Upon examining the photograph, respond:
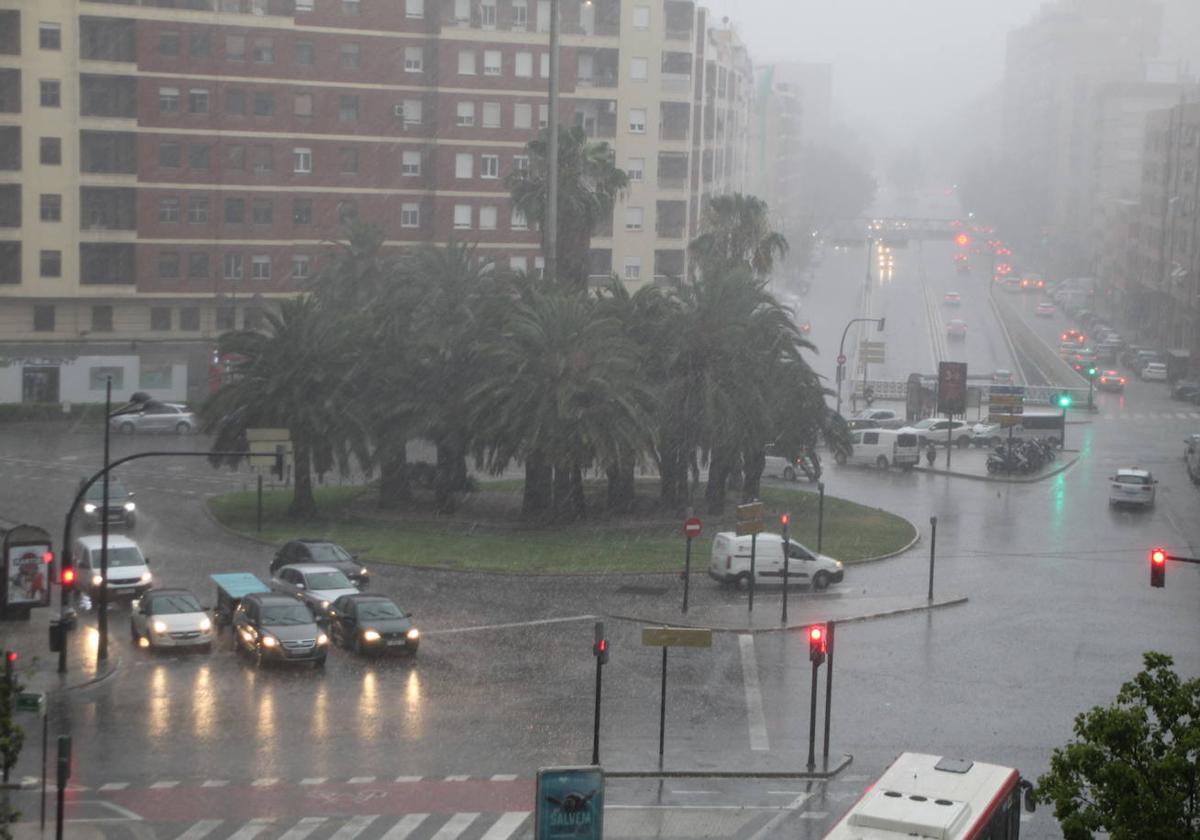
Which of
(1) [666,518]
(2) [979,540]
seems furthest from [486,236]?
(2) [979,540]

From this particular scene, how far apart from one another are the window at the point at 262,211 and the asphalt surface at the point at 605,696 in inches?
1137

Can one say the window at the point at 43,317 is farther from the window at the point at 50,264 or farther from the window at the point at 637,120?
the window at the point at 637,120

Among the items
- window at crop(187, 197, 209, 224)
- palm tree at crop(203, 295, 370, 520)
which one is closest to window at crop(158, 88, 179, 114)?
window at crop(187, 197, 209, 224)

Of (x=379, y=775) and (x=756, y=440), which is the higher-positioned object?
(x=756, y=440)

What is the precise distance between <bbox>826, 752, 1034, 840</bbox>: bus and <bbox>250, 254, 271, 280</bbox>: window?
218 ft

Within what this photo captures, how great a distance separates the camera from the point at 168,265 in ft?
262

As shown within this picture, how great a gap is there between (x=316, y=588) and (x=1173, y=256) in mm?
95902

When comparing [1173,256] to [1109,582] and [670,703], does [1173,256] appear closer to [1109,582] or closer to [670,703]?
[1109,582]

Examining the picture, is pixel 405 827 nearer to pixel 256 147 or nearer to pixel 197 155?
pixel 197 155

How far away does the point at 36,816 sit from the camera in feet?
78.3

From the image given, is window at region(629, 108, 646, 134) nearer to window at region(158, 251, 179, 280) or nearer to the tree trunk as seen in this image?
window at region(158, 251, 179, 280)

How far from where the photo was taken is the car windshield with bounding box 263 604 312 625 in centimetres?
3459

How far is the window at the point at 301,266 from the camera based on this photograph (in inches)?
3260

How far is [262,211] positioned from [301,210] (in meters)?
1.99
